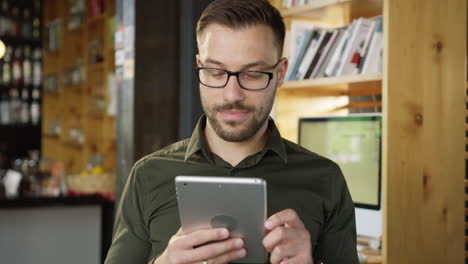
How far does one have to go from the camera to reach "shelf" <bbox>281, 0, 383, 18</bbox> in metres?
2.78

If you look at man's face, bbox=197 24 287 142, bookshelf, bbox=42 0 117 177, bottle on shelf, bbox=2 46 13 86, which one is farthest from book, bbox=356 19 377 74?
bottle on shelf, bbox=2 46 13 86

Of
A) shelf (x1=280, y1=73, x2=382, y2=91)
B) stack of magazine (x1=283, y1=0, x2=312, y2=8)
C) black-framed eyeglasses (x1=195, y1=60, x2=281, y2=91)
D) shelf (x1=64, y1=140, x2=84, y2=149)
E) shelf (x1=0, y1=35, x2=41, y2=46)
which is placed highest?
shelf (x1=0, y1=35, x2=41, y2=46)

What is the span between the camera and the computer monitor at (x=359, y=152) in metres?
2.62

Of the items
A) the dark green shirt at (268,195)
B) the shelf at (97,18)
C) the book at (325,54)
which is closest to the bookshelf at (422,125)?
the book at (325,54)

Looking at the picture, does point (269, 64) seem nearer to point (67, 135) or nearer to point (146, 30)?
point (146, 30)

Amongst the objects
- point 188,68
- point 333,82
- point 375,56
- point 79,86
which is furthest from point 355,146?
point 79,86

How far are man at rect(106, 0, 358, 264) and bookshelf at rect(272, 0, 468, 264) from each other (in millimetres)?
857

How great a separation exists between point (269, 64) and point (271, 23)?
110 mm

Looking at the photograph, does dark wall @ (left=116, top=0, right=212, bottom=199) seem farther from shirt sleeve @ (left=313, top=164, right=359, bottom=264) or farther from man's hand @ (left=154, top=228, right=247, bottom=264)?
man's hand @ (left=154, top=228, right=247, bottom=264)

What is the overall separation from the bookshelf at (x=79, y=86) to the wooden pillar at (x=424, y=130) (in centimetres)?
375

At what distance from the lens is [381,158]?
2.62 m

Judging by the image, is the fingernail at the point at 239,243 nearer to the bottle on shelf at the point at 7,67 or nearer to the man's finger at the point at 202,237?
the man's finger at the point at 202,237

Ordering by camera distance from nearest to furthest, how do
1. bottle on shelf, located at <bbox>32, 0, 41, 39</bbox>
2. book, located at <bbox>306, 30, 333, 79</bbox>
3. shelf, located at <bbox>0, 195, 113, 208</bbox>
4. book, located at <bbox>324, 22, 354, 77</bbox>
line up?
book, located at <bbox>324, 22, 354, 77</bbox>, book, located at <bbox>306, 30, 333, 79</bbox>, shelf, located at <bbox>0, 195, 113, 208</bbox>, bottle on shelf, located at <bbox>32, 0, 41, 39</bbox>

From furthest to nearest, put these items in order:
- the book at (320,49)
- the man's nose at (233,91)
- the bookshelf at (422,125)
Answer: the book at (320,49) < the bookshelf at (422,125) < the man's nose at (233,91)
